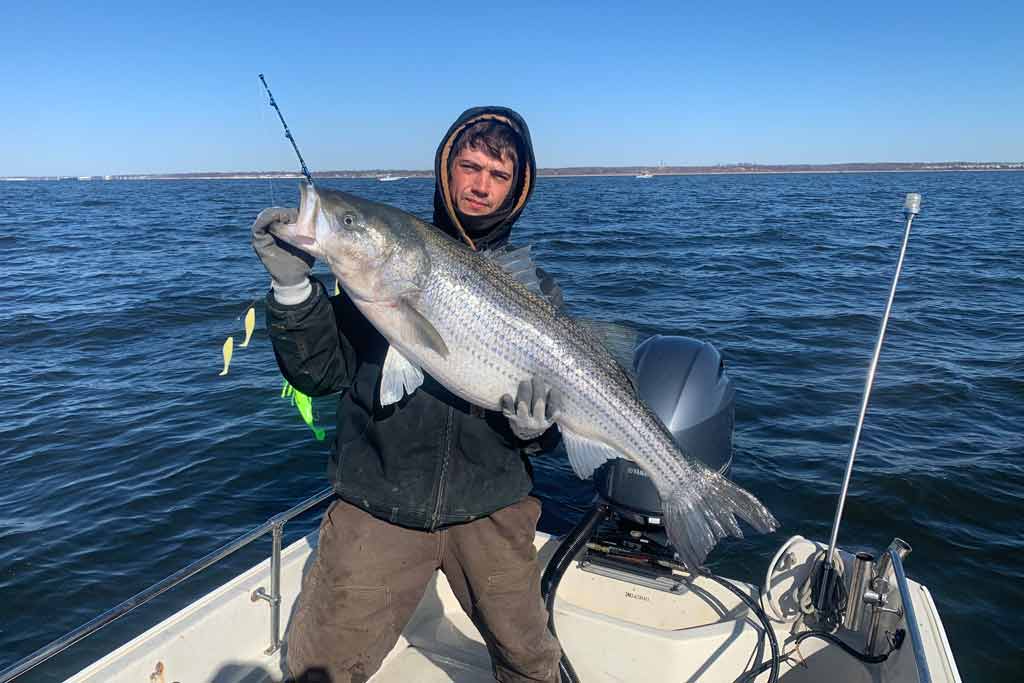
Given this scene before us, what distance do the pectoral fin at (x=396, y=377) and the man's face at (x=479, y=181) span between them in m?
1.17

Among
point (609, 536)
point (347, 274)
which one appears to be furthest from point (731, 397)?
point (347, 274)

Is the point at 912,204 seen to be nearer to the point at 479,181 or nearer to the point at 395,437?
the point at 479,181

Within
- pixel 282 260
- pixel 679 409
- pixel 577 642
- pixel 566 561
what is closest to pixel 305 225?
pixel 282 260

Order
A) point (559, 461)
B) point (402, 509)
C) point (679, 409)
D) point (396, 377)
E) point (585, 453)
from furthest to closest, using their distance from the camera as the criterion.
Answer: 1. point (559, 461)
2. point (679, 409)
3. point (585, 453)
4. point (402, 509)
5. point (396, 377)

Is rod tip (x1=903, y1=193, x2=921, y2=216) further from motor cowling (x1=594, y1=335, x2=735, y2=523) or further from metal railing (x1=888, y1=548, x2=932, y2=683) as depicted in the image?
metal railing (x1=888, y1=548, x2=932, y2=683)

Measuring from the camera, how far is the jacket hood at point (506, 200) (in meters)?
4.28

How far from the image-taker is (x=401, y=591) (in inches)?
148

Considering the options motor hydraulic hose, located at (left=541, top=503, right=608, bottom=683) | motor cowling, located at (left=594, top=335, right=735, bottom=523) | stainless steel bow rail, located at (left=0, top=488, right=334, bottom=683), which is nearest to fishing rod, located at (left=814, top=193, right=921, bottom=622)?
motor cowling, located at (left=594, top=335, right=735, bottom=523)

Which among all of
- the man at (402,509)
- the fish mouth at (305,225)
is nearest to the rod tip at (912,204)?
the man at (402,509)

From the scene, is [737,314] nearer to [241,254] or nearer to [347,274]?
[347,274]

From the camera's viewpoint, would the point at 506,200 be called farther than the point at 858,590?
No

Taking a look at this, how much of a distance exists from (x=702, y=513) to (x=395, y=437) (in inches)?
72.2

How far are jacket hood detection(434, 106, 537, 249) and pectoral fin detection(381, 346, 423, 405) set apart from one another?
1.07 meters

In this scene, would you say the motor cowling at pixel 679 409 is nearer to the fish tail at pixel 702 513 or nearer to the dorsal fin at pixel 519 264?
the fish tail at pixel 702 513
